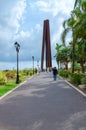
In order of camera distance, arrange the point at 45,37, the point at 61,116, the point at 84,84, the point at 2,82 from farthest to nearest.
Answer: the point at 45,37 < the point at 2,82 < the point at 84,84 < the point at 61,116

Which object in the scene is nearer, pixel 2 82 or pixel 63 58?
pixel 2 82

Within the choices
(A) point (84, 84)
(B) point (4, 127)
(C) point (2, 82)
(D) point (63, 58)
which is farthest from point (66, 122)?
(D) point (63, 58)

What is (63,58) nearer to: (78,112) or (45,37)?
(45,37)

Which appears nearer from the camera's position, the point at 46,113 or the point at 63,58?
the point at 46,113

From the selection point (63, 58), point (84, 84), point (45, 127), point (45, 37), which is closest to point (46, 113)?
point (45, 127)

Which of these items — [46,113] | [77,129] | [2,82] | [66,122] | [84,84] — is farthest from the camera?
[2,82]

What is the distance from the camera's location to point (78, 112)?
13.5 metres

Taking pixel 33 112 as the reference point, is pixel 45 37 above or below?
above

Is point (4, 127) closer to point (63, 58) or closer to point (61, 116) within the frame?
point (61, 116)

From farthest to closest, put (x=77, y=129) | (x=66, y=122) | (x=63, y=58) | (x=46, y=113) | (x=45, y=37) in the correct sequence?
(x=45, y=37), (x=63, y=58), (x=46, y=113), (x=66, y=122), (x=77, y=129)

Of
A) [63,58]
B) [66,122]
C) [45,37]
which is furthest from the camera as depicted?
[45,37]

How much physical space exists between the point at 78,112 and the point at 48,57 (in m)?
120

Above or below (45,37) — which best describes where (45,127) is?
below

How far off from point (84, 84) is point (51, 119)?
18.4 m
